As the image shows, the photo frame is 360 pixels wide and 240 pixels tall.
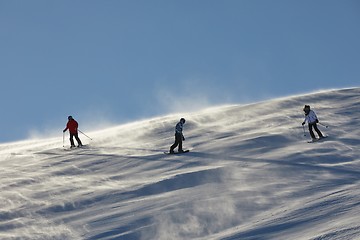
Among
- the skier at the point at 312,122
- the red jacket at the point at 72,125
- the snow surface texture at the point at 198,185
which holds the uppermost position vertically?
the red jacket at the point at 72,125

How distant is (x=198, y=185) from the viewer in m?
18.0

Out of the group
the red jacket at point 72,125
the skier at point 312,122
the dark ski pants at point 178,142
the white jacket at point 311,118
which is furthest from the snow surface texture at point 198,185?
the red jacket at point 72,125

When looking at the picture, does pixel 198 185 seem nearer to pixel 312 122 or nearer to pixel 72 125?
pixel 312 122

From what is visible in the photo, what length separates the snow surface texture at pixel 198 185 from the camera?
1470cm

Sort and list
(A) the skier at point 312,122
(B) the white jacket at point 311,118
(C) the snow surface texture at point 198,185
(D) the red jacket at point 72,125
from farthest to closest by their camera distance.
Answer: (D) the red jacket at point 72,125 → (B) the white jacket at point 311,118 → (A) the skier at point 312,122 → (C) the snow surface texture at point 198,185

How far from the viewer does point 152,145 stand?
82.2ft

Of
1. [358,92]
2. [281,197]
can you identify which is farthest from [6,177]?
[358,92]

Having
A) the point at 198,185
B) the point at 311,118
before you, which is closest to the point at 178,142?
the point at 311,118

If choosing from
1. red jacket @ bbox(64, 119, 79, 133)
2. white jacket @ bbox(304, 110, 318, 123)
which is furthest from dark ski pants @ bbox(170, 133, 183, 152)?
red jacket @ bbox(64, 119, 79, 133)

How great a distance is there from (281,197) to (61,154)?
1135 centimetres

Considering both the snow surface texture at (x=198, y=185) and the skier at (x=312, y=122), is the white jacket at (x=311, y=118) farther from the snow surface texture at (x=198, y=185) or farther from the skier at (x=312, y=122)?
the snow surface texture at (x=198, y=185)

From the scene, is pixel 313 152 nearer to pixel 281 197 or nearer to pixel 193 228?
pixel 281 197

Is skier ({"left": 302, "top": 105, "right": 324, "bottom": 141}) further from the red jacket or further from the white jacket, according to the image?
the red jacket

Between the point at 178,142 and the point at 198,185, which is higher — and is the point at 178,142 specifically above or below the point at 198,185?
above
